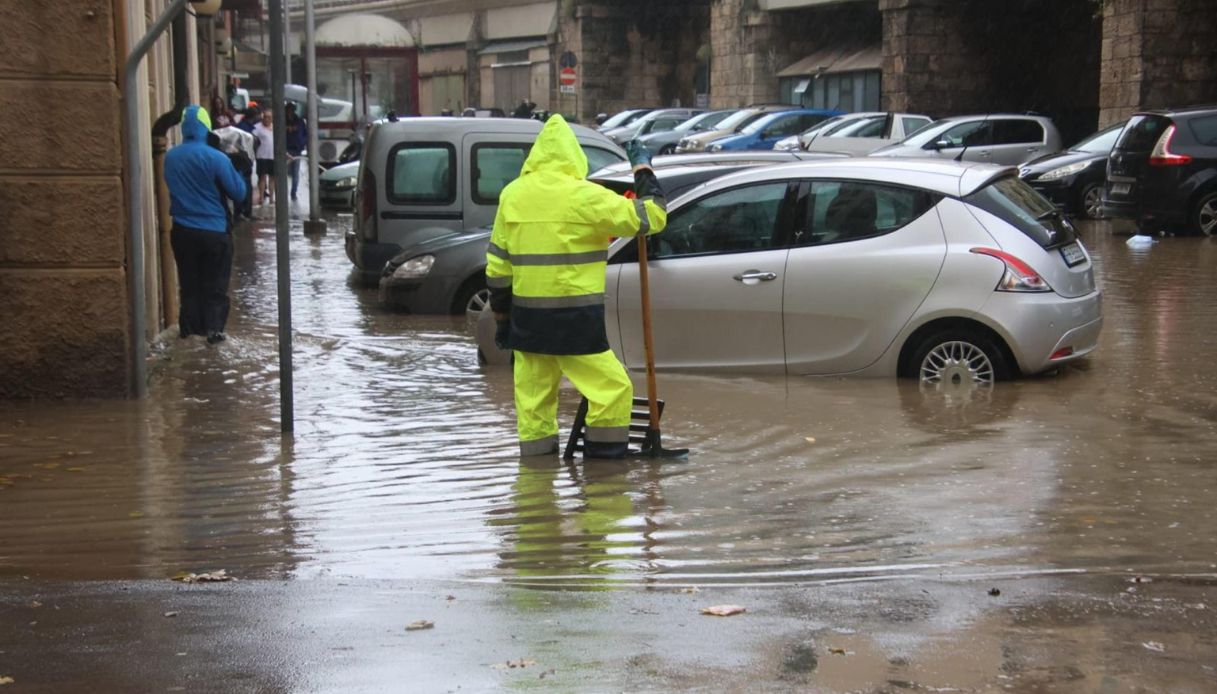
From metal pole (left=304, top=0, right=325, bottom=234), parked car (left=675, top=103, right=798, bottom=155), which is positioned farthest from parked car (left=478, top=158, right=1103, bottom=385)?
parked car (left=675, top=103, right=798, bottom=155)

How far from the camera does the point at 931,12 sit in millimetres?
37750

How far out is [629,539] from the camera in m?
6.02

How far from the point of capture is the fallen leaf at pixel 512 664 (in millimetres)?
4332

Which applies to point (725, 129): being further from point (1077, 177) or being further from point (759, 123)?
point (1077, 177)

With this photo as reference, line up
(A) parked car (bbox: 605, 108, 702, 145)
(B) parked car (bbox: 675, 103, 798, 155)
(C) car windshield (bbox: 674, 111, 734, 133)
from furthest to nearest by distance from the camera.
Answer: (A) parked car (bbox: 605, 108, 702, 145) → (C) car windshield (bbox: 674, 111, 734, 133) → (B) parked car (bbox: 675, 103, 798, 155)

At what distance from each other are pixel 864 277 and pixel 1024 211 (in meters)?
1.05

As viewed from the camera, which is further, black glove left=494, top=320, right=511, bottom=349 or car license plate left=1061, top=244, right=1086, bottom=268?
car license plate left=1061, top=244, right=1086, bottom=268

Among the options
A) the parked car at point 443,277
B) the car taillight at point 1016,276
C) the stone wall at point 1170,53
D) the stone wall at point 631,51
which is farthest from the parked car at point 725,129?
the car taillight at point 1016,276

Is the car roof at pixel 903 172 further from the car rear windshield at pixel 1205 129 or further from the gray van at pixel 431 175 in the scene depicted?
the car rear windshield at pixel 1205 129

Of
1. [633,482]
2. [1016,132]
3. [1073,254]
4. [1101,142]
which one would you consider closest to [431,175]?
[1073,254]

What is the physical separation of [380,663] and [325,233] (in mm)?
19633

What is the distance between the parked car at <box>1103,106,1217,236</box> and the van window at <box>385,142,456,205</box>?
372 inches

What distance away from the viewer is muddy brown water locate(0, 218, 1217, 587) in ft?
18.8

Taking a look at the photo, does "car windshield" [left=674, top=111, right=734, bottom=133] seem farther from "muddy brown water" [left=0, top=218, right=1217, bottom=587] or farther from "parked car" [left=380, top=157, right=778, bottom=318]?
"muddy brown water" [left=0, top=218, right=1217, bottom=587]
